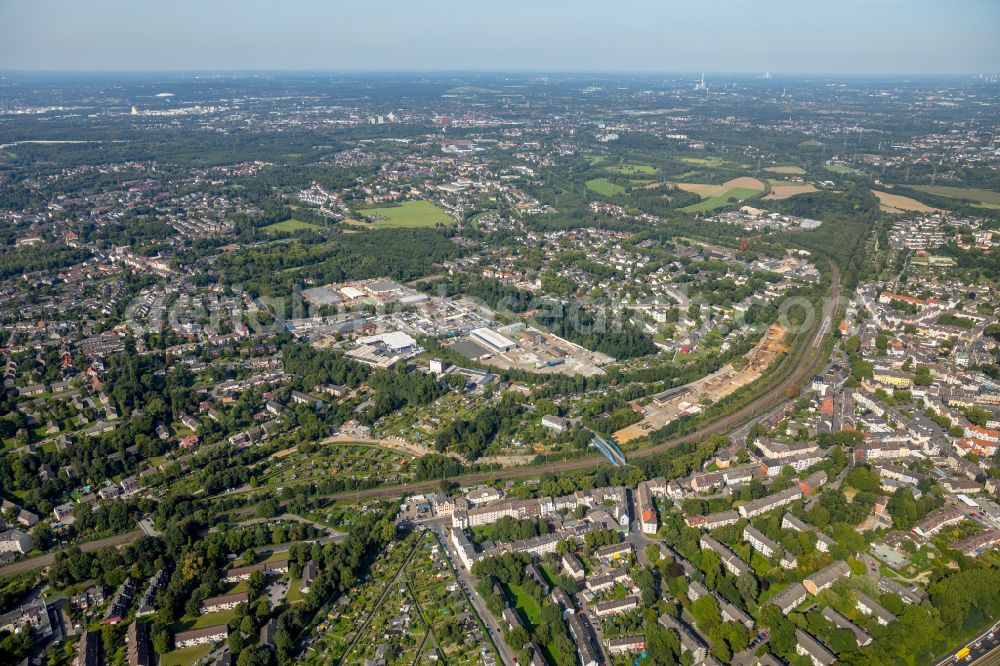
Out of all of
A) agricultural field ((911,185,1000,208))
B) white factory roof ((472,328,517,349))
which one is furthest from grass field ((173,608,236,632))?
agricultural field ((911,185,1000,208))

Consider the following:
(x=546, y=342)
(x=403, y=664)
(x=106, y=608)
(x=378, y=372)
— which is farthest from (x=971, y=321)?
(x=106, y=608)

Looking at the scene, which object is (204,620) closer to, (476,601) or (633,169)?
(476,601)

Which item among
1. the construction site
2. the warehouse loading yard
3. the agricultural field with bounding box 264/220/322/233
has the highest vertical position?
the agricultural field with bounding box 264/220/322/233

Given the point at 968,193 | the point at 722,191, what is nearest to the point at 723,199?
the point at 722,191

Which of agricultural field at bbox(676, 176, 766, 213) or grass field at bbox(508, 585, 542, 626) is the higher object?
agricultural field at bbox(676, 176, 766, 213)

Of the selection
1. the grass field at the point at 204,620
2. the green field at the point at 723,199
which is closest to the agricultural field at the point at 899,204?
the green field at the point at 723,199

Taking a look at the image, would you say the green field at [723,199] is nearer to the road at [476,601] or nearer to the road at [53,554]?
the road at [476,601]

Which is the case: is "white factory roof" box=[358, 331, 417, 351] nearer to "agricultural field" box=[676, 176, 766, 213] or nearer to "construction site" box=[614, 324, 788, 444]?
"construction site" box=[614, 324, 788, 444]
